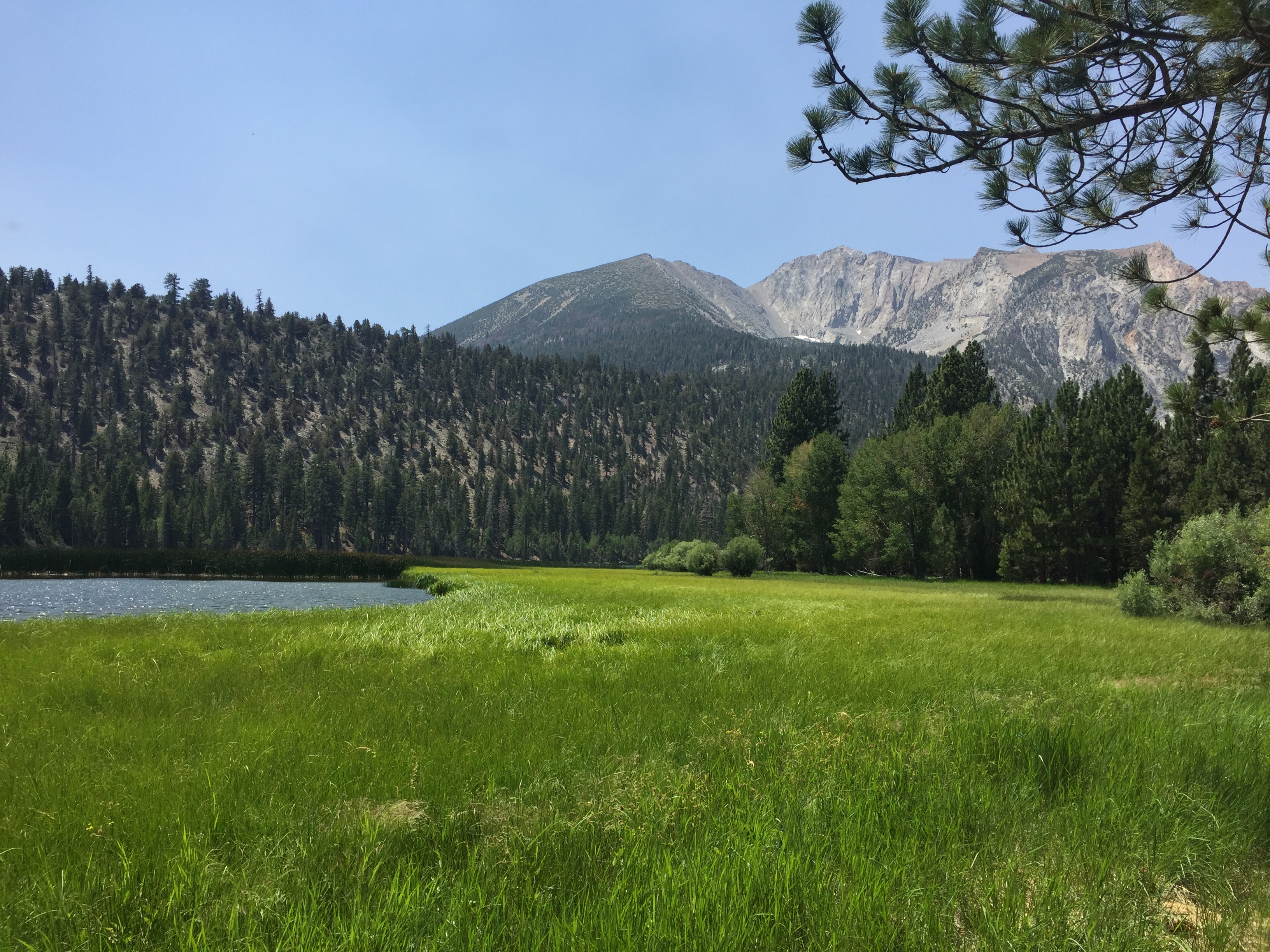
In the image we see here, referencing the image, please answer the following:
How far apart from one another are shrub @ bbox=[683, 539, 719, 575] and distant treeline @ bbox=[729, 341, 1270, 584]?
8.70 meters

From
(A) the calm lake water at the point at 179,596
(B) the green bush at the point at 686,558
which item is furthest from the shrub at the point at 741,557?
(A) the calm lake water at the point at 179,596

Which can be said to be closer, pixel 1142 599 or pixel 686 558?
pixel 1142 599

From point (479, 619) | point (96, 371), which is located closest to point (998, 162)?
point (479, 619)

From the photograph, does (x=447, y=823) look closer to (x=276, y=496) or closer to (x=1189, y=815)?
(x=1189, y=815)

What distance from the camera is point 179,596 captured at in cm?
4612

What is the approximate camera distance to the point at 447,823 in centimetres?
436

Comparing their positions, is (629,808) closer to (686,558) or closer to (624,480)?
(686,558)

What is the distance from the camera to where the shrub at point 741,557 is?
66625 millimetres

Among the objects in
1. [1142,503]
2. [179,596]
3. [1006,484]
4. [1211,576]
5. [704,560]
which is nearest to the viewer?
[1211,576]

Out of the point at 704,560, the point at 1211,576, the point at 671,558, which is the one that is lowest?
the point at 671,558

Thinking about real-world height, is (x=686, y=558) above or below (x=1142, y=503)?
below

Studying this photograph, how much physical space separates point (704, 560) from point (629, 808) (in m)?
64.8

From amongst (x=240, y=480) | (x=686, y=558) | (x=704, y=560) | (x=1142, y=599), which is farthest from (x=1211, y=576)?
(x=240, y=480)

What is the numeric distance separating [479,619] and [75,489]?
500 ft
